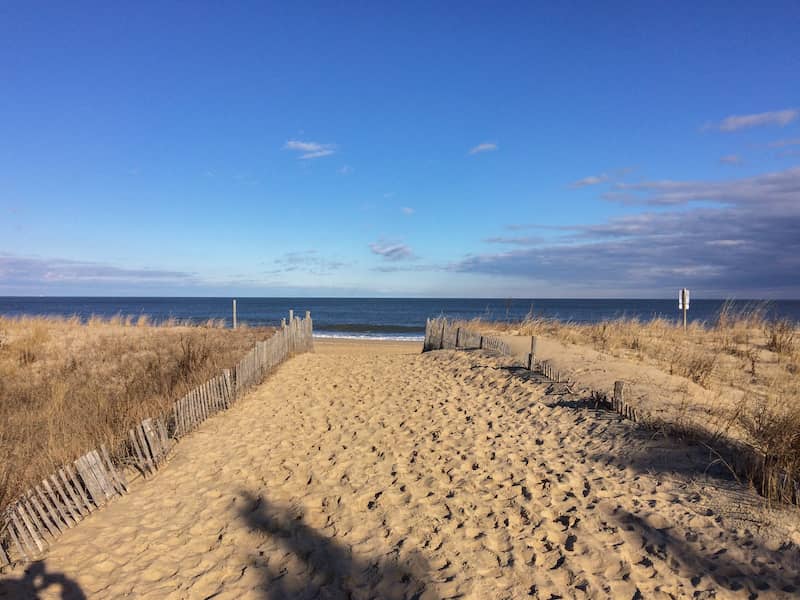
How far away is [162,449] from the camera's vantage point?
5.88 meters

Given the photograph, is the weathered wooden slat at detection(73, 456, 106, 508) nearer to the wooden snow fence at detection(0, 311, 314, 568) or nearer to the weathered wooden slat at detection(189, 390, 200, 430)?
the wooden snow fence at detection(0, 311, 314, 568)

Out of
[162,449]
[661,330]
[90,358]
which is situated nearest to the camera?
[162,449]

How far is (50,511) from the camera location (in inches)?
164

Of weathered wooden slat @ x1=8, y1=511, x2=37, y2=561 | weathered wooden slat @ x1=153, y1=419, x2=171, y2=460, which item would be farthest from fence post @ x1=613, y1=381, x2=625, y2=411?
weathered wooden slat @ x1=8, y1=511, x2=37, y2=561

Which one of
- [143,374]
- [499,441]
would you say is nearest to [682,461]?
[499,441]

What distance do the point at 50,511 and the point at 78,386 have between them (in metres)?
5.65

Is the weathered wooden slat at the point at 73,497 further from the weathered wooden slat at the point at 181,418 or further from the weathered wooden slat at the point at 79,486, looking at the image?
the weathered wooden slat at the point at 181,418

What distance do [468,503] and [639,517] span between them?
1.49m

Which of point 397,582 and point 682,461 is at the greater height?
point 682,461

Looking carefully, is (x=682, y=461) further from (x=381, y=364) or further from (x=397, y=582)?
(x=381, y=364)

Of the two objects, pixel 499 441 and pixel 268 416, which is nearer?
pixel 499 441

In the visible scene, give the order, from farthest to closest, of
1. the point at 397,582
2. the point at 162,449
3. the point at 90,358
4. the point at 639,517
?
1. the point at 90,358
2. the point at 162,449
3. the point at 639,517
4. the point at 397,582

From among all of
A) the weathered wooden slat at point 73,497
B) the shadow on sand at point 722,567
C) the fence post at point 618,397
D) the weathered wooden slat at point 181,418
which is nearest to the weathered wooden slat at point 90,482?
the weathered wooden slat at point 73,497

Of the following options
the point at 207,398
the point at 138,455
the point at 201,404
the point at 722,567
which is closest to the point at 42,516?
the point at 138,455
